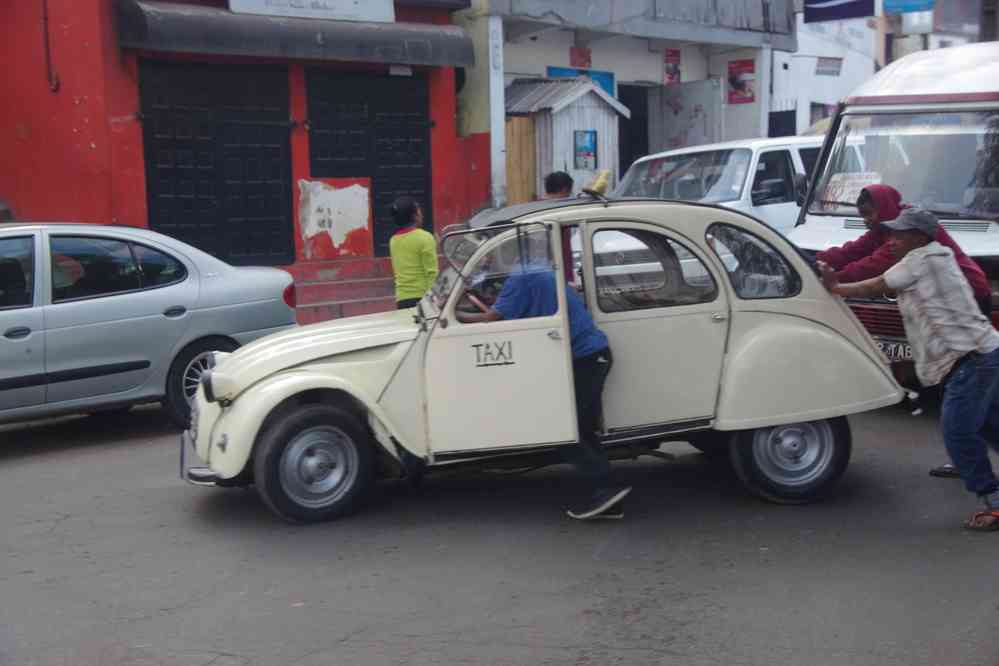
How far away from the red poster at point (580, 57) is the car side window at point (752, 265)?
1214 centimetres

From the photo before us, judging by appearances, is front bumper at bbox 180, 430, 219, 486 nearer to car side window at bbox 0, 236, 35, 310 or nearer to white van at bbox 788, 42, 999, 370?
car side window at bbox 0, 236, 35, 310

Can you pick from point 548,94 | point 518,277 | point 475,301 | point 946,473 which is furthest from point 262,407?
point 548,94

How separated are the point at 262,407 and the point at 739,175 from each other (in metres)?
7.43

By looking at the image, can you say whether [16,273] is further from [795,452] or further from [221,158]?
[221,158]

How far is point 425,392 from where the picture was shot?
19.3 feet

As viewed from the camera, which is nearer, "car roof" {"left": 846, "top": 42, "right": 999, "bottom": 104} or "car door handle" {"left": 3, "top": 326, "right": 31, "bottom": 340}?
"car door handle" {"left": 3, "top": 326, "right": 31, "bottom": 340}

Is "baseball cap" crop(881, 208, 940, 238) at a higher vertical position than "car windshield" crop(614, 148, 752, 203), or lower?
lower

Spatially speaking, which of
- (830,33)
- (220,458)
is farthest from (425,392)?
(830,33)

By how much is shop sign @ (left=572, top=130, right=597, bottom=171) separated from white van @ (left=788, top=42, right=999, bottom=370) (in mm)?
7080

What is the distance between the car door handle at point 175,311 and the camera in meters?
8.28

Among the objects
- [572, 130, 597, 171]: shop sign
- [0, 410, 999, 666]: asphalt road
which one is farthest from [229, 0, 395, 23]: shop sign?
[0, 410, 999, 666]: asphalt road

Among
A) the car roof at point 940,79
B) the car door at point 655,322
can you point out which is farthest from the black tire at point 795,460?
the car roof at point 940,79

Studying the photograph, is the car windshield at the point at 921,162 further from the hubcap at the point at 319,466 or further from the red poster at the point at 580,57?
the red poster at the point at 580,57

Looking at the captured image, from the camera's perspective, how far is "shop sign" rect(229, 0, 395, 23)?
13.3 meters
